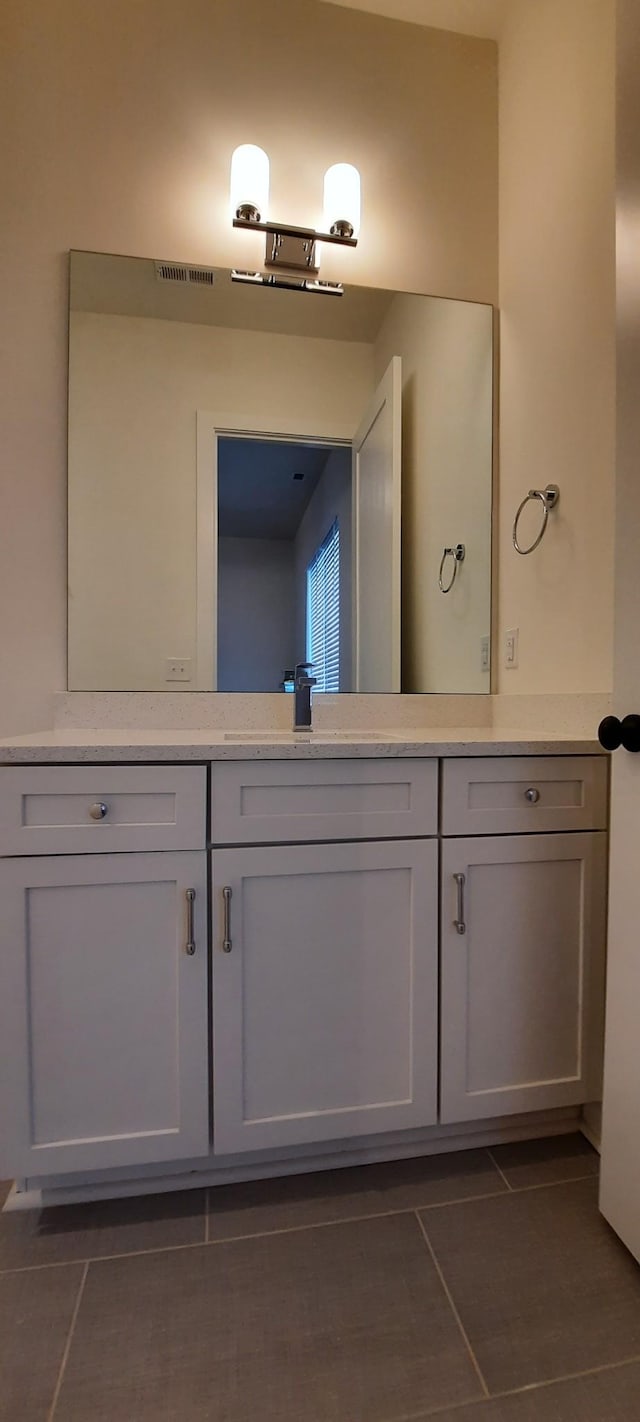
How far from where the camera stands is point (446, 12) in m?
1.76

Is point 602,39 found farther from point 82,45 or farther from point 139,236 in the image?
point 82,45

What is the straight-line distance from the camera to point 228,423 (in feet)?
5.55

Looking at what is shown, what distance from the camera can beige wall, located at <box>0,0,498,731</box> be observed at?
1584 mm

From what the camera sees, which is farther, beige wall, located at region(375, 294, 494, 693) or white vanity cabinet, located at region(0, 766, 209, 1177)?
beige wall, located at region(375, 294, 494, 693)

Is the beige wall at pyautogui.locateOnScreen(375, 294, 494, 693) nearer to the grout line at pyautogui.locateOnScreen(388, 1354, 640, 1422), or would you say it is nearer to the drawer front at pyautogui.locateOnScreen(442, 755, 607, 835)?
the drawer front at pyautogui.locateOnScreen(442, 755, 607, 835)

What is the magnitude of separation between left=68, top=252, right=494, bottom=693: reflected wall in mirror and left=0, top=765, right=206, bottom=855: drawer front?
0.55 meters

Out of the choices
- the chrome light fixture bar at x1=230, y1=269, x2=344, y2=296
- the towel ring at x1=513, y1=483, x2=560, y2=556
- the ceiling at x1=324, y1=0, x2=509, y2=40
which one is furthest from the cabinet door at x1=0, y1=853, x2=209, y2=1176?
the ceiling at x1=324, y1=0, x2=509, y2=40

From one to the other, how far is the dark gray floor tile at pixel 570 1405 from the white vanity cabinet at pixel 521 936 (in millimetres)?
411

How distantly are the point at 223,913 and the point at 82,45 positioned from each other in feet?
6.98

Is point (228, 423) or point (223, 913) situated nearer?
point (223, 913)

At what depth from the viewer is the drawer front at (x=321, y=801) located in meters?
1.18

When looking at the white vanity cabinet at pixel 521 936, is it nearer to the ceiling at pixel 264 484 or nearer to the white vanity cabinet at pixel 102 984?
the white vanity cabinet at pixel 102 984

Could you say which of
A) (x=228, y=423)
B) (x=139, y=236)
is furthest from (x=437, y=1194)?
(x=139, y=236)

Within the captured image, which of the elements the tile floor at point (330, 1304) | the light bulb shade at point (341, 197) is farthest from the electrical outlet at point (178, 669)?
the light bulb shade at point (341, 197)
